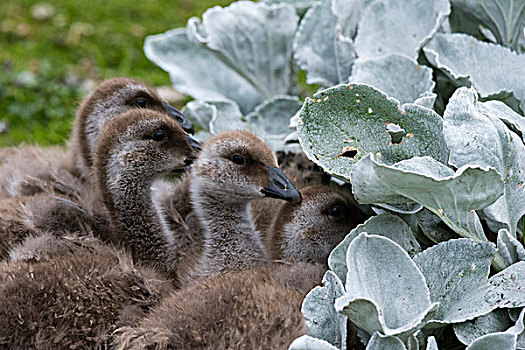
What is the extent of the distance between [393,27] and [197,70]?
111cm

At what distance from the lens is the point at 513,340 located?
1.69 m

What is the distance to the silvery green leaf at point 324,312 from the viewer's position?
1.83m

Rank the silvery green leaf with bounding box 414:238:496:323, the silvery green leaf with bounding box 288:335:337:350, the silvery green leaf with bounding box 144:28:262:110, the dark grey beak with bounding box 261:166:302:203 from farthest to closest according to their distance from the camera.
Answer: the silvery green leaf with bounding box 144:28:262:110 → the dark grey beak with bounding box 261:166:302:203 → the silvery green leaf with bounding box 414:238:496:323 → the silvery green leaf with bounding box 288:335:337:350

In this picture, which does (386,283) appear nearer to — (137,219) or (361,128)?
(361,128)

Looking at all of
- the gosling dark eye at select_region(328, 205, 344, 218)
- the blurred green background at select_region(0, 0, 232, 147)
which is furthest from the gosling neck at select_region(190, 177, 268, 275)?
the blurred green background at select_region(0, 0, 232, 147)

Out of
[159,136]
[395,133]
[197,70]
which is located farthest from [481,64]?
[197,70]

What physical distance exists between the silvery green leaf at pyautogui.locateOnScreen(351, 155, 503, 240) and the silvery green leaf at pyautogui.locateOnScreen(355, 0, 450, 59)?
3.78 feet

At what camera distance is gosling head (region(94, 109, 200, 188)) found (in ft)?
8.05

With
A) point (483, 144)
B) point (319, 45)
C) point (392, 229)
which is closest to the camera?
point (483, 144)

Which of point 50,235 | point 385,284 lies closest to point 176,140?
point 50,235

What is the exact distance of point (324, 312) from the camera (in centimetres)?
185

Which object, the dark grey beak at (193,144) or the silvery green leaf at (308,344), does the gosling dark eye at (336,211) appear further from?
the silvery green leaf at (308,344)

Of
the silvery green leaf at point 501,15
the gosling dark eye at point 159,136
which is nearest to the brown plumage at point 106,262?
the gosling dark eye at point 159,136

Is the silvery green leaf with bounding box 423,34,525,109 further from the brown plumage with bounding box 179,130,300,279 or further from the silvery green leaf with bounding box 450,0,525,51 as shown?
the brown plumage with bounding box 179,130,300,279
